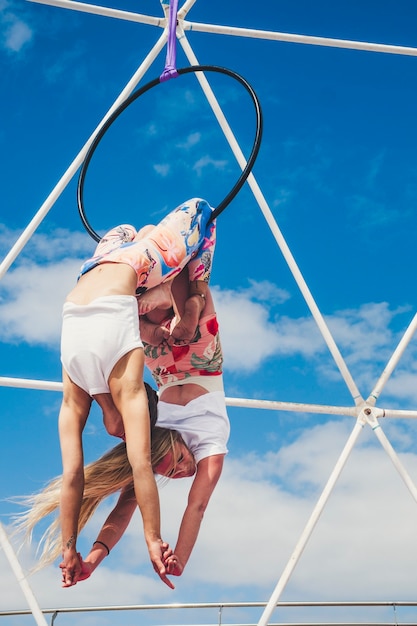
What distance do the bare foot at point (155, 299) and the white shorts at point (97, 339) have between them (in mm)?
320

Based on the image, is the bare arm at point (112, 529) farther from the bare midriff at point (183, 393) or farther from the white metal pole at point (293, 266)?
the white metal pole at point (293, 266)

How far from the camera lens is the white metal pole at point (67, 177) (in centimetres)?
650

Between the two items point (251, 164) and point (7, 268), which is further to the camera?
point (7, 268)

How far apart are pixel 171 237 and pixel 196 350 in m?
0.70

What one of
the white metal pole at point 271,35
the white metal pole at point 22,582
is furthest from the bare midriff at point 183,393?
the white metal pole at point 271,35

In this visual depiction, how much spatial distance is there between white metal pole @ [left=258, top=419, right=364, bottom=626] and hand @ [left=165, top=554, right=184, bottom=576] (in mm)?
2022

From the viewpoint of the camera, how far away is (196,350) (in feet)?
16.0

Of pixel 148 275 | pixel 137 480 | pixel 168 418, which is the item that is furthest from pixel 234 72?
pixel 137 480

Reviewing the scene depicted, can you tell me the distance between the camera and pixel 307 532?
6.05m

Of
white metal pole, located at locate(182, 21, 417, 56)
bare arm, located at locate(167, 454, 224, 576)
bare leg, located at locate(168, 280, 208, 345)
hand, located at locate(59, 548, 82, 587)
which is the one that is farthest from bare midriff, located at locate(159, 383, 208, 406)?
white metal pole, located at locate(182, 21, 417, 56)

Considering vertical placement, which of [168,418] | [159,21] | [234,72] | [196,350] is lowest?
[168,418]

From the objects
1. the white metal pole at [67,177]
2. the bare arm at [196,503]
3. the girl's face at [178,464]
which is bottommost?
the bare arm at [196,503]

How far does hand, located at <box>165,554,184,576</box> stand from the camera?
387cm

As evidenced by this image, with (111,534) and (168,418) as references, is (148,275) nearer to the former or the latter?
(168,418)
